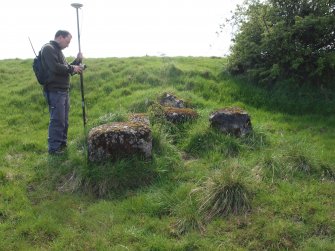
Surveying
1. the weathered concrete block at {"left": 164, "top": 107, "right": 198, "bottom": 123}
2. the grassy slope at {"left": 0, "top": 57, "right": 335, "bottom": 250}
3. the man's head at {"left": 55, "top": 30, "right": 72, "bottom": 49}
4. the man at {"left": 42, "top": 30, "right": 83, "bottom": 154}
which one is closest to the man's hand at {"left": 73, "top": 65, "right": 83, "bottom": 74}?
the man at {"left": 42, "top": 30, "right": 83, "bottom": 154}

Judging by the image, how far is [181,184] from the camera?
7.49 m

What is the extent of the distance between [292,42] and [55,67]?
649 centimetres

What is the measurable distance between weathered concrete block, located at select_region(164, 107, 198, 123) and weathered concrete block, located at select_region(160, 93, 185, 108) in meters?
0.82

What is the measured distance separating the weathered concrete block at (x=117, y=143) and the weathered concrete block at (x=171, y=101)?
2948 mm

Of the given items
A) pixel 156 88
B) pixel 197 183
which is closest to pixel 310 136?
pixel 197 183

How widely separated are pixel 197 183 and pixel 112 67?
9038mm

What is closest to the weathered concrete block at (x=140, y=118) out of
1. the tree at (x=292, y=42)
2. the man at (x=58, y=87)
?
the man at (x=58, y=87)

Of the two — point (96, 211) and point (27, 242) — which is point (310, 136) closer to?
point (96, 211)

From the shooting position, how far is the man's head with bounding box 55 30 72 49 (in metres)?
9.02

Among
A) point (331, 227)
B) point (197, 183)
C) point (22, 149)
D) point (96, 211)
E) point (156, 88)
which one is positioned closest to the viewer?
point (331, 227)

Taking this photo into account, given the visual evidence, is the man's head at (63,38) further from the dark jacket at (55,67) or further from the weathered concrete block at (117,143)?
the weathered concrete block at (117,143)

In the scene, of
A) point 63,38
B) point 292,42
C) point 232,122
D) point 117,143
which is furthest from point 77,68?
point 292,42

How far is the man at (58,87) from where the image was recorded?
8930 millimetres

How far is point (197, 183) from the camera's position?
738 centimetres
